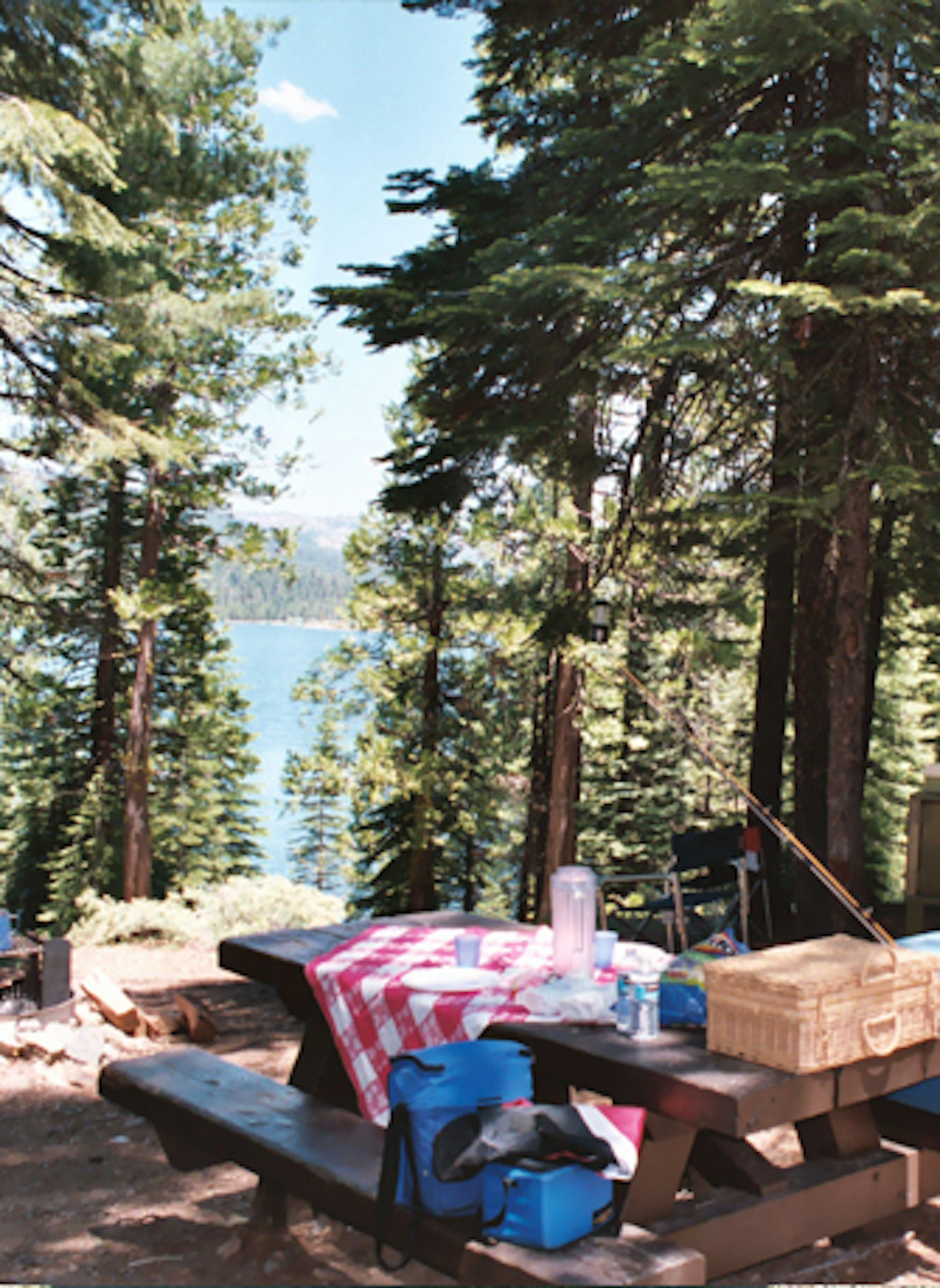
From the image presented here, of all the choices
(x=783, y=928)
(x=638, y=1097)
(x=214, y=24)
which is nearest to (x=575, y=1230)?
(x=638, y=1097)

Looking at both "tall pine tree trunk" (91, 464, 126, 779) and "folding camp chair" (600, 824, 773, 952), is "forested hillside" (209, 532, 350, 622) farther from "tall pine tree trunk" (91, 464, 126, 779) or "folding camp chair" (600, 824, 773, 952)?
"folding camp chair" (600, 824, 773, 952)

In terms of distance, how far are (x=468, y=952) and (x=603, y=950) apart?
0.34 metres

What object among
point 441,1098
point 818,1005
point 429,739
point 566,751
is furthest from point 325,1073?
point 429,739

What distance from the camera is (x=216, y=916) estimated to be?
866cm

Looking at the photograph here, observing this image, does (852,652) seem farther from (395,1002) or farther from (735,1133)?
(735,1133)

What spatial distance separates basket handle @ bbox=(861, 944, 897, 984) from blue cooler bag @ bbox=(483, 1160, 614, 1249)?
28.1 inches

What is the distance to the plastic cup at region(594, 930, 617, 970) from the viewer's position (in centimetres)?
285

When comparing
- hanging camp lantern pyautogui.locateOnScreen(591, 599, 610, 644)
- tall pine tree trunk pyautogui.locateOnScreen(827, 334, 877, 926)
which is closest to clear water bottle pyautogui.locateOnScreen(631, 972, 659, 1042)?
tall pine tree trunk pyautogui.locateOnScreen(827, 334, 877, 926)

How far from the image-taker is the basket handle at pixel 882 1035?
2.33 m

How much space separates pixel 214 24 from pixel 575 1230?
40.1ft

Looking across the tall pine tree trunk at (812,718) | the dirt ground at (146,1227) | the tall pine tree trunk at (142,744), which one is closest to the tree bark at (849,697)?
the tall pine tree trunk at (812,718)

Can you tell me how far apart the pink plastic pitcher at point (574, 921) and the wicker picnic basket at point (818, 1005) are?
369mm

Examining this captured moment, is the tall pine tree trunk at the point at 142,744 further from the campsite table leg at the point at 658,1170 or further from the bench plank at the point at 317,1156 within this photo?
the campsite table leg at the point at 658,1170

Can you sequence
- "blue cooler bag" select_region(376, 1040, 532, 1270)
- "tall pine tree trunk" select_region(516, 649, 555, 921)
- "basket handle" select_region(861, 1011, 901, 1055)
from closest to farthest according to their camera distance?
1. "blue cooler bag" select_region(376, 1040, 532, 1270)
2. "basket handle" select_region(861, 1011, 901, 1055)
3. "tall pine tree trunk" select_region(516, 649, 555, 921)
